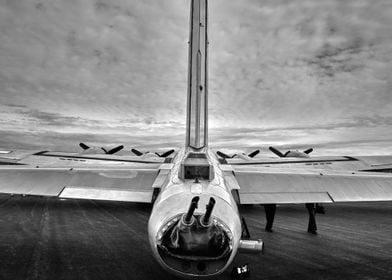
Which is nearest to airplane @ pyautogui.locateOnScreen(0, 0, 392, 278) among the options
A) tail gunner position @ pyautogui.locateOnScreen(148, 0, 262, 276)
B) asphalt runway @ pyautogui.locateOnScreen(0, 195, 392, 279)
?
tail gunner position @ pyautogui.locateOnScreen(148, 0, 262, 276)

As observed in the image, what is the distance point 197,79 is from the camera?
9.04 meters

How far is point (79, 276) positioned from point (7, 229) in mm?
6621

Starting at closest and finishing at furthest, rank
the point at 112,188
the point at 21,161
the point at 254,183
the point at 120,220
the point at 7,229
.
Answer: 1. the point at 112,188
2. the point at 254,183
3. the point at 7,229
4. the point at 120,220
5. the point at 21,161

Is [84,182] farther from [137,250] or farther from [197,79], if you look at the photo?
[197,79]

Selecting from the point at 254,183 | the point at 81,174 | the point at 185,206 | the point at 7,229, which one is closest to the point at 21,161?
the point at 7,229

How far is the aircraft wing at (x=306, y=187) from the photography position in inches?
311

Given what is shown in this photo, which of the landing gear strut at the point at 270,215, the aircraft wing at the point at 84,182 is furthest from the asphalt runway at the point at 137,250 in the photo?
the aircraft wing at the point at 84,182

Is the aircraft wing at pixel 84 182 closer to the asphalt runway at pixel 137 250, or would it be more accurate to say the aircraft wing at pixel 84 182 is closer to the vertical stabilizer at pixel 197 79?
the vertical stabilizer at pixel 197 79

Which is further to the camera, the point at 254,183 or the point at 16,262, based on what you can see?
the point at 254,183

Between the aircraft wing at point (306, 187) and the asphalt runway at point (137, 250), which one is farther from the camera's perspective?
the aircraft wing at point (306, 187)

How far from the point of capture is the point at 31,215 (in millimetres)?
14797

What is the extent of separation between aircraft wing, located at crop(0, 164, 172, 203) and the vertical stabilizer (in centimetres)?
120

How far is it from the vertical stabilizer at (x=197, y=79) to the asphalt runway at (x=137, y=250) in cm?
345

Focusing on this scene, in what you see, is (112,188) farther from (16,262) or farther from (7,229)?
(7,229)
